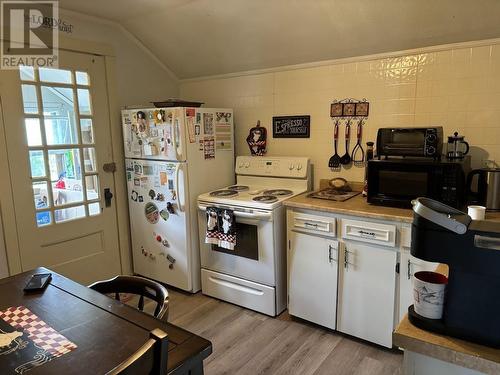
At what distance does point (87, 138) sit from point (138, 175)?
513mm

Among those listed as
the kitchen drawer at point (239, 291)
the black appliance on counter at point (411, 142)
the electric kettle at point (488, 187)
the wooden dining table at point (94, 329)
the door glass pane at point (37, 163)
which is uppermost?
the black appliance on counter at point (411, 142)

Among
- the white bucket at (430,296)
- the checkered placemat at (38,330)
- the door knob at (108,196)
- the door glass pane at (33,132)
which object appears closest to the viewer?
the white bucket at (430,296)

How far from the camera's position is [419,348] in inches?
36.4

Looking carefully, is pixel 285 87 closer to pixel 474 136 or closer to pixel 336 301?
pixel 474 136

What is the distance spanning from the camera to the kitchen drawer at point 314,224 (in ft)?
7.72

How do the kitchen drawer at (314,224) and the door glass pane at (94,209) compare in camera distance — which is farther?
the door glass pane at (94,209)

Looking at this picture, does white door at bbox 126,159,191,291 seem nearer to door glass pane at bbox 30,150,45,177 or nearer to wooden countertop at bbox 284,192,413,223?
door glass pane at bbox 30,150,45,177

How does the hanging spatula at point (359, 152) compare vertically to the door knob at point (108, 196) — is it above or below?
above

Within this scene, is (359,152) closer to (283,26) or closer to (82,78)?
(283,26)

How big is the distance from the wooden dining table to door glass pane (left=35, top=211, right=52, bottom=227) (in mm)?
1323

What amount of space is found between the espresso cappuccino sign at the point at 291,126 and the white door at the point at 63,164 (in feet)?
4.91

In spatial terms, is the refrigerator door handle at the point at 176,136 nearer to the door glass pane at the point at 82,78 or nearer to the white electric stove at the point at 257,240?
the white electric stove at the point at 257,240

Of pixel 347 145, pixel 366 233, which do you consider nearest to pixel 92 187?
pixel 347 145

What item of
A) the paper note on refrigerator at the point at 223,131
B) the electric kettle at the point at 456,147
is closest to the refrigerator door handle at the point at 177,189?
the paper note on refrigerator at the point at 223,131
